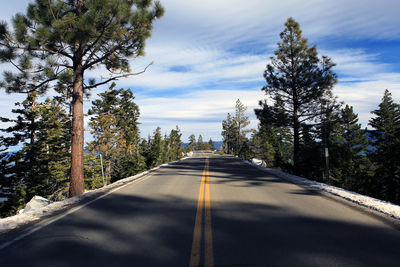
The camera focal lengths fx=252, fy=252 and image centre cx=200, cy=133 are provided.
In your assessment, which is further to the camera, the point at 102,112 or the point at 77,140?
the point at 102,112

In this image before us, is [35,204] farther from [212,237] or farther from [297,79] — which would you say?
[297,79]

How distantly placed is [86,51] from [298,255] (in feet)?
31.7

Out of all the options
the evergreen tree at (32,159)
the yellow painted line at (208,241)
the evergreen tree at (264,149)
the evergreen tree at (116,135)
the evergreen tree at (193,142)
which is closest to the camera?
the yellow painted line at (208,241)

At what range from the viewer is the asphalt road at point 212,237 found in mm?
3424

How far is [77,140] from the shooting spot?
9.67m

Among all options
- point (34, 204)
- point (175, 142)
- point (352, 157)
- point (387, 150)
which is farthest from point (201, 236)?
point (175, 142)

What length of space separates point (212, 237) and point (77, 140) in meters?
7.48

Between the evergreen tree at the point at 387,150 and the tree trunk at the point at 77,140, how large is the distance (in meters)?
26.0

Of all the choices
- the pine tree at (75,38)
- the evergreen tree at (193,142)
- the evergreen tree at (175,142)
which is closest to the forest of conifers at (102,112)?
the pine tree at (75,38)

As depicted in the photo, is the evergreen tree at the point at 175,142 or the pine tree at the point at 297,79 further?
the evergreen tree at the point at 175,142

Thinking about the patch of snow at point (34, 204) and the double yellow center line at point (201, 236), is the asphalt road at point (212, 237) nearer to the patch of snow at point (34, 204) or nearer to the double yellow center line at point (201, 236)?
the double yellow center line at point (201, 236)

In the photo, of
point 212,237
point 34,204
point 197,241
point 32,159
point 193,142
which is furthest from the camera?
point 193,142

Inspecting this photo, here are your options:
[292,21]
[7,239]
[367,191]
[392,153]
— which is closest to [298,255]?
[7,239]

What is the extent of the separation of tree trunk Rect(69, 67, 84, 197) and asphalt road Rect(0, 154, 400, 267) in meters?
3.31
